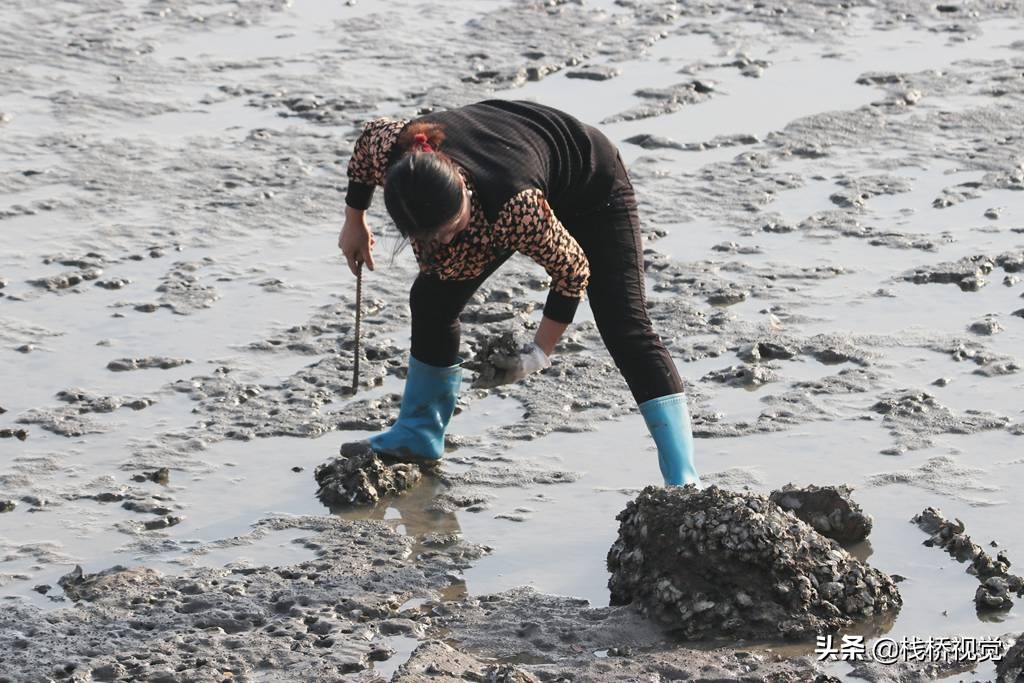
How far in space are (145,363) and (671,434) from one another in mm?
2111

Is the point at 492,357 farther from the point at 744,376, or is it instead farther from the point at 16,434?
the point at 16,434

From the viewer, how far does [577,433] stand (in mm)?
5695

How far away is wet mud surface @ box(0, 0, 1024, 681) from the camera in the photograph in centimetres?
451

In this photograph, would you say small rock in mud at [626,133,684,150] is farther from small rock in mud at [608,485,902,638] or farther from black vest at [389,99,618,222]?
small rock in mud at [608,485,902,638]

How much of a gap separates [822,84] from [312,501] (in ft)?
17.3

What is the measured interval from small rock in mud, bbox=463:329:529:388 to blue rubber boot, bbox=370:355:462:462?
0.59m

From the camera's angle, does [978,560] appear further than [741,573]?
Yes

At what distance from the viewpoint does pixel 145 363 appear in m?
6.09

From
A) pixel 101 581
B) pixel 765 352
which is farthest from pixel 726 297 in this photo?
pixel 101 581

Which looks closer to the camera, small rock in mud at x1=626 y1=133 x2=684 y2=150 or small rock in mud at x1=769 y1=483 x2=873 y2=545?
small rock in mud at x1=769 y1=483 x2=873 y2=545

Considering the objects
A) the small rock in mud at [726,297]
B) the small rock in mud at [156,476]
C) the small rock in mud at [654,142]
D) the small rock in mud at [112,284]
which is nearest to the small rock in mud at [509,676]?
the small rock in mud at [156,476]

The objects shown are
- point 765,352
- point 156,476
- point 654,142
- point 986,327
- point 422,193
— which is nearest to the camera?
point 422,193

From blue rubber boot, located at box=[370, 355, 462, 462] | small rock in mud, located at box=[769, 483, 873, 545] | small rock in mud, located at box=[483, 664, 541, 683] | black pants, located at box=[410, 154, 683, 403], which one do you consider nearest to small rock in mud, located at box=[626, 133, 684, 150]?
blue rubber boot, located at box=[370, 355, 462, 462]

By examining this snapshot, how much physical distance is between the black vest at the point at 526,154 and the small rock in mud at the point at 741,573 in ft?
2.95
